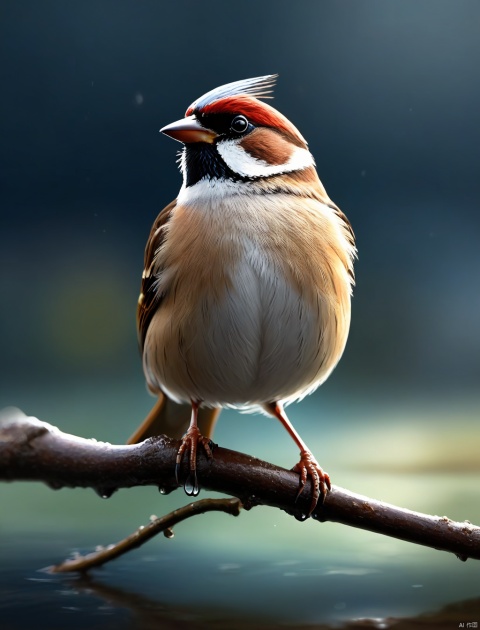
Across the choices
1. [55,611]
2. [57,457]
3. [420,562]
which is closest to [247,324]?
[57,457]

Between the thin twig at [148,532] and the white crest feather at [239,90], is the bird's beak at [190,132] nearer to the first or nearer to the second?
the white crest feather at [239,90]

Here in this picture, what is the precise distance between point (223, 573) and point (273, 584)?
131 millimetres

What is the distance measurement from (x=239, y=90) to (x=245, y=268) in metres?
0.33

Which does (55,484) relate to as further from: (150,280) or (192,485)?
(150,280)

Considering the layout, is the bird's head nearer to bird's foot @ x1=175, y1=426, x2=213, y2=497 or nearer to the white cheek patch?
the white cheek patch

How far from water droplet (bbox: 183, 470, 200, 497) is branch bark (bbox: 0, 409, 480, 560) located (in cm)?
1

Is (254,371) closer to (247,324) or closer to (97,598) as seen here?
(247,324)

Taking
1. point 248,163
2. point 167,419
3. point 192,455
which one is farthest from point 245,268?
point 167,419

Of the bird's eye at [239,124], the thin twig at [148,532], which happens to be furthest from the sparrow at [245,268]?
the thin twig at [148,532]

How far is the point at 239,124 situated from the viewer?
1508mm

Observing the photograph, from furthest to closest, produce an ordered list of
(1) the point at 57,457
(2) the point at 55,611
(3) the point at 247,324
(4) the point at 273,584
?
(4) the point at 273,584
(2) the point at 55,611
(3) the point at 247,324
(1) the point at 57,457

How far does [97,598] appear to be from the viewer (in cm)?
180

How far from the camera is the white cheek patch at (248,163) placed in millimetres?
1497

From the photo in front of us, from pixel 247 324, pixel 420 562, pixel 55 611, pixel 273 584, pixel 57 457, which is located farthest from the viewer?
pixel 420 562
